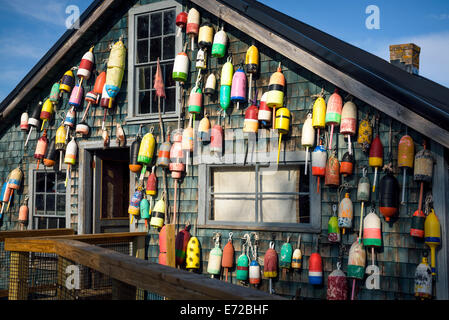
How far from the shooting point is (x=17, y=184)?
8.27 m

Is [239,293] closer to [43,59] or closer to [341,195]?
[341,195]

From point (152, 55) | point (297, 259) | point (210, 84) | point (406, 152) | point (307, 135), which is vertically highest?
point (152, 55)

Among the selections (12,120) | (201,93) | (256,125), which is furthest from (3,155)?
(256,125)

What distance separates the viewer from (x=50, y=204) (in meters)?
8.06

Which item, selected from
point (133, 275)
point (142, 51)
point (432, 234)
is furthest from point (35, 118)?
point (432, 234)

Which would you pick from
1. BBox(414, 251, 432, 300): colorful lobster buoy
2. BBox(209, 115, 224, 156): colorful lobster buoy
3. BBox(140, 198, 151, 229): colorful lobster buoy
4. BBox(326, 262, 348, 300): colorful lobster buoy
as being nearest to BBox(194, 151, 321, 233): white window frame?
BBox(209, 115, 224, 156): colorful lobster buoy

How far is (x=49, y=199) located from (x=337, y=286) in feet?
17.4

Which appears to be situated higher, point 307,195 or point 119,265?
point 307,195

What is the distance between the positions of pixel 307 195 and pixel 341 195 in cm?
47

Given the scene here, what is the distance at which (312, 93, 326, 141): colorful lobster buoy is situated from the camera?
5457mm

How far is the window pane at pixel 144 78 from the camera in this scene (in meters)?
7.20

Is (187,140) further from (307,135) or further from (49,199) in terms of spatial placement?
(49,199)

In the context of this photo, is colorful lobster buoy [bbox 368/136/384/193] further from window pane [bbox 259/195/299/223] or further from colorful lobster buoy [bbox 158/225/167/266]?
colorful lobster buoy [bbox 158/225/167/266]

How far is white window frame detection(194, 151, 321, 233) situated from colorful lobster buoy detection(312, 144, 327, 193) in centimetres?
19
